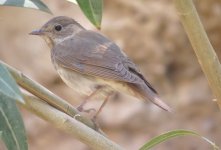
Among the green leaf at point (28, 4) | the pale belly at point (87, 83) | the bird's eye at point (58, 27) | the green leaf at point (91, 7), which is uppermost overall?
the green leaf at point (91, 7)

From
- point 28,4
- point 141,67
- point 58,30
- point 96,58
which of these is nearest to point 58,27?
point 58,30

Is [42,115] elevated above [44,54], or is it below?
above

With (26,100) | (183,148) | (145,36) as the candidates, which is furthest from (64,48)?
(183,148)

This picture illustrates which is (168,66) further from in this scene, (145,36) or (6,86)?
(6,86)

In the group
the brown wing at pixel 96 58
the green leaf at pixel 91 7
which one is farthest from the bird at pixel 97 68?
the green leaf at pixel 91 7

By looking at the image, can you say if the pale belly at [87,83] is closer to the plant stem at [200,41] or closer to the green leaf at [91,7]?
the green leaf at [91,7]
